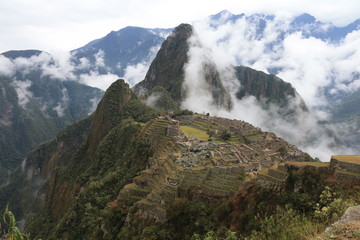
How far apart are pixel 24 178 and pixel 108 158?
11683 centimetres

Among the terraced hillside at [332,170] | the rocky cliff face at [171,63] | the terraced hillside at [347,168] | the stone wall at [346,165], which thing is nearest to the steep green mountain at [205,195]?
the terraced hillside at [332,170]

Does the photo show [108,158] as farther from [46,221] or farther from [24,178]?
[24,178]

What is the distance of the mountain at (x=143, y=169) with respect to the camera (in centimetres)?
2631

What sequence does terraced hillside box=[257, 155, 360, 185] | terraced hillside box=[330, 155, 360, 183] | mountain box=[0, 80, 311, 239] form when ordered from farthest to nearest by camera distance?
1. mountain box=[0, 80, 311, 239]
2. terraced hillside box=[257, 155, 360, 185]
3. terraced hillside box=[330, 155, 360, 183]

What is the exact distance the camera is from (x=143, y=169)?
142 ft

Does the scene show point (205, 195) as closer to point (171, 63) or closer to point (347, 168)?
point (347, 168)

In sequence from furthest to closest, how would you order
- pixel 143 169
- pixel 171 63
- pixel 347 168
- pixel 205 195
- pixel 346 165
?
1. pixel 171 63
2. pixel 143 169
3. pixel 205 195
4. pixel 346 165
5. pixel 347 168

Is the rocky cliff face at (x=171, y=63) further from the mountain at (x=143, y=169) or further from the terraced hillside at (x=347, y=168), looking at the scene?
the terraced hillside at (x=347, y=168)

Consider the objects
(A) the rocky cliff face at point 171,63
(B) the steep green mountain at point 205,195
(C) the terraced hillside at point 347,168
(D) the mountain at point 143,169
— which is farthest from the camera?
(A) the rocky cliff face at point 171,63

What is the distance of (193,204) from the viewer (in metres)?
24.3

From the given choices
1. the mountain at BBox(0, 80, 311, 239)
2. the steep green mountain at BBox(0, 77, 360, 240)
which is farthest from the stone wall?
the mountain at BBox(0, 80, 311, 239)

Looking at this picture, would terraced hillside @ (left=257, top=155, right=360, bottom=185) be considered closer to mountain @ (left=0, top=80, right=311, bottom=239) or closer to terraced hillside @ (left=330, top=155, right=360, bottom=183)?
terraced hillside @ (left=330, top=155, right=360, bottom=183)

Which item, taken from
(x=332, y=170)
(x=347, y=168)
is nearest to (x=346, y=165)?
(x=347, y=168)

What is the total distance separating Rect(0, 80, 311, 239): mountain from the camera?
26.3 m
